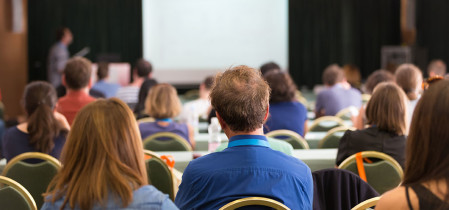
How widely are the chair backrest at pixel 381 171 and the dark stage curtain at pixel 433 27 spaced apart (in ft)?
27.4

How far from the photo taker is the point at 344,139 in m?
3.74

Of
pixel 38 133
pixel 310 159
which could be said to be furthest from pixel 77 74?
pixel 310 159

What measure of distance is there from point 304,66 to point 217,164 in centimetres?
1114

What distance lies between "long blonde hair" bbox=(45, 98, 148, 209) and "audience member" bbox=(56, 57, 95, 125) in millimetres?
3329

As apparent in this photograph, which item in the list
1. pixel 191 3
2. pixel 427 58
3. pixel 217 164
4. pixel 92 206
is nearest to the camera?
pixel 92 206

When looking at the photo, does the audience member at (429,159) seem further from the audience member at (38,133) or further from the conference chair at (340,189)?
the audience member at (38,133)

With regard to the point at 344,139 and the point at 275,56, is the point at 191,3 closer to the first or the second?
the point at 275,56

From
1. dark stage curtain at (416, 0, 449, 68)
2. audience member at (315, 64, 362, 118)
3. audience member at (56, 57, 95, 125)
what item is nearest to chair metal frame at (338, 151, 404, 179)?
audience member at (56, 57, 95, 125)

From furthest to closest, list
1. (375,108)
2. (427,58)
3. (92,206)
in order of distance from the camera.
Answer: (427,58) → (375,108) → (92,206)

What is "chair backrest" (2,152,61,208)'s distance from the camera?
338cm

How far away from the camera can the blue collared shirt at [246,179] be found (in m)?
2.26

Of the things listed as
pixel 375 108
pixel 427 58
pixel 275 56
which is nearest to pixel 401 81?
pixel 375 108

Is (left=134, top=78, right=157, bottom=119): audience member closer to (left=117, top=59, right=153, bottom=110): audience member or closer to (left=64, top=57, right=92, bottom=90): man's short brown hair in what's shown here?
(left=117, top=59, right=153, bottom=110): audience member

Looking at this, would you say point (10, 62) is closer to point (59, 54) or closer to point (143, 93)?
point (59, 54)
